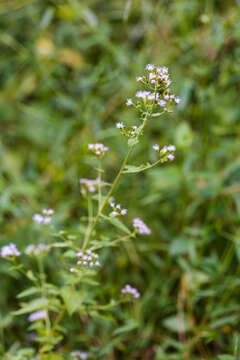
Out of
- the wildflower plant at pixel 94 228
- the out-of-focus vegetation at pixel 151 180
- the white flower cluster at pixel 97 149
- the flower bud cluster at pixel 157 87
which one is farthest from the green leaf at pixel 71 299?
the flower bud cluster at pixel 157 87

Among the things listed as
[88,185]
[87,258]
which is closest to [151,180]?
[88,185]

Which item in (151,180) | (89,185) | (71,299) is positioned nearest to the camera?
(71,299)

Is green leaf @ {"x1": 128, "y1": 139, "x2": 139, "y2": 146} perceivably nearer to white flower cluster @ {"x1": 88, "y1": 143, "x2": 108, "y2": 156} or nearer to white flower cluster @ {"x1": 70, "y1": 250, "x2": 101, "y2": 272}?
white flower cluster @ {"x1": 88, "y1": 143, "x2": 108, "y2": 156}

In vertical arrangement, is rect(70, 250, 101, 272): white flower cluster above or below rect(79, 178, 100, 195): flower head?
below

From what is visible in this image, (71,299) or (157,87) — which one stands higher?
(157,87)

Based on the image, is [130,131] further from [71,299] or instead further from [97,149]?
[71,299]

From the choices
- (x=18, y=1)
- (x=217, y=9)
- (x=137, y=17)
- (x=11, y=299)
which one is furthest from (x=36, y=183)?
(x=217, y=9)

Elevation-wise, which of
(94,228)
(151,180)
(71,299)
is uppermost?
(151,180)

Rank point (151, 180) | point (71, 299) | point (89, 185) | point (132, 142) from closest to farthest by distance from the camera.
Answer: point (132, 142), point (71, 299), point (89, 185), point (151, 180)

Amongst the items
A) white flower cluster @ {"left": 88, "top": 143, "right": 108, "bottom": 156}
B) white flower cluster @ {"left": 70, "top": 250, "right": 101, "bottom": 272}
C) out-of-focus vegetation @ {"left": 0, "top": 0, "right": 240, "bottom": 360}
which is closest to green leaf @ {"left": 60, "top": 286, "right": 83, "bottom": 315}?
white flower cluster @ {"left": 70, "top": 250, "right": 101, "bottom": 272}
